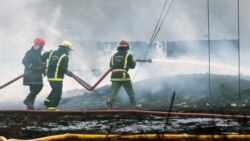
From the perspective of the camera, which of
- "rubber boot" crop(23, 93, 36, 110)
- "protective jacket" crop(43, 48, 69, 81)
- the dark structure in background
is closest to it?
"protective jacket" crop(43, 48, 69, 81)

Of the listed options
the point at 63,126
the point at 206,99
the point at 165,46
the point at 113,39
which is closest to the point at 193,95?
the point at 206,99

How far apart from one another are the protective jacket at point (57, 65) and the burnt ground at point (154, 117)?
1501mm

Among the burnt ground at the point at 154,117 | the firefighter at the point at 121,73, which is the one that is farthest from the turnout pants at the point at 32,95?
the firefighter at the point at 121,73

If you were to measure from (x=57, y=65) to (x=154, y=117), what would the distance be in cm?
366

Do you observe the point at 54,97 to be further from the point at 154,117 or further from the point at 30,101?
the point at 154,117

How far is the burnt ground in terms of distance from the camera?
776 cm

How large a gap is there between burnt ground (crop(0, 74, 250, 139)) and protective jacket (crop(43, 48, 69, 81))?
1501mm

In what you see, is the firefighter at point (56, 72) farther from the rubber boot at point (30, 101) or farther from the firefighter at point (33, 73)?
the rubber boot at point (30, 101)

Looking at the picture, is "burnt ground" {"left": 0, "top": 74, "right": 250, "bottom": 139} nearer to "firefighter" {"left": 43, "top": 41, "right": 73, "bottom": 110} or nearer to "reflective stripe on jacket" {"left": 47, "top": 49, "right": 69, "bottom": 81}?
"firefighter" {"left": 43, "top": 41, "right": 73, "bottom": 110}

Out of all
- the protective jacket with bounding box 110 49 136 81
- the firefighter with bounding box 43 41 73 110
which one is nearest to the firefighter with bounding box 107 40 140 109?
the protective jacket with bounding box 110 49 136 81

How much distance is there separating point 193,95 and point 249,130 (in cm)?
1034

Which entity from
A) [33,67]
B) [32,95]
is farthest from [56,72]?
[32,95]

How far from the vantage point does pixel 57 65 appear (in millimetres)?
12641

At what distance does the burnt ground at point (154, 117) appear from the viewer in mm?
7762
